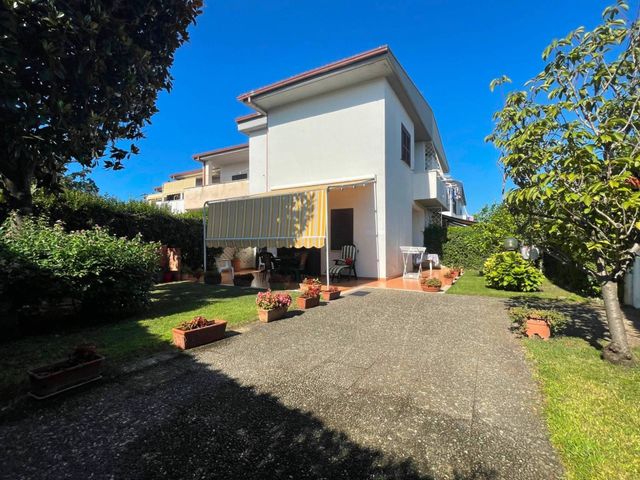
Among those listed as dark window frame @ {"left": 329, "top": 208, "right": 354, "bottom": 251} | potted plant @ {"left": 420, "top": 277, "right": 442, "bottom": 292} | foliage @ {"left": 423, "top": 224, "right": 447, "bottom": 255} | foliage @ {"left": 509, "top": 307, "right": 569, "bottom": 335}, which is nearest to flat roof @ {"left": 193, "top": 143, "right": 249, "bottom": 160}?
dark window frame @ {"left": 329, "top": 208, "right": 354, "bottom": 251}

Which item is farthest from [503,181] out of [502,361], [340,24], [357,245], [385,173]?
[340,24]

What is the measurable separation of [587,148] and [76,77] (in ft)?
34.6

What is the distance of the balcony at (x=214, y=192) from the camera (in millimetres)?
21547

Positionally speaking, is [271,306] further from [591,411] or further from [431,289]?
[431,289]

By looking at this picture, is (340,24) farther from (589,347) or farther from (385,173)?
(589,347)

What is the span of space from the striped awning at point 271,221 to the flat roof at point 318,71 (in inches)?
245

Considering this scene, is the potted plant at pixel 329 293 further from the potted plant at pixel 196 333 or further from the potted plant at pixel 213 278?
the potted plant at pixel 213 278

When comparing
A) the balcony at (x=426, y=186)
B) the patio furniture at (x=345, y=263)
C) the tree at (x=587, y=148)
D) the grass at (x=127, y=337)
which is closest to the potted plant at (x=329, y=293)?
the grass at (x=127, y=337)

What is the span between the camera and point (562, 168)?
5.20 metres

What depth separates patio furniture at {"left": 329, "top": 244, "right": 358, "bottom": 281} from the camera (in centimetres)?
1400

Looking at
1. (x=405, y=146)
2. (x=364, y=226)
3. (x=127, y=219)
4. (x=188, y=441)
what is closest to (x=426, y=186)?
(x=405, y=146)

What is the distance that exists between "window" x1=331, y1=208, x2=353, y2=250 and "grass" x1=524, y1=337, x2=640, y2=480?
10550 millimetres

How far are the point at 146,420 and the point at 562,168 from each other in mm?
7105

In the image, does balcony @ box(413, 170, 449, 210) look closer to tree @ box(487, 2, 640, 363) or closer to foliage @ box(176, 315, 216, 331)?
tree @ box(487, 2, 640, 363)
